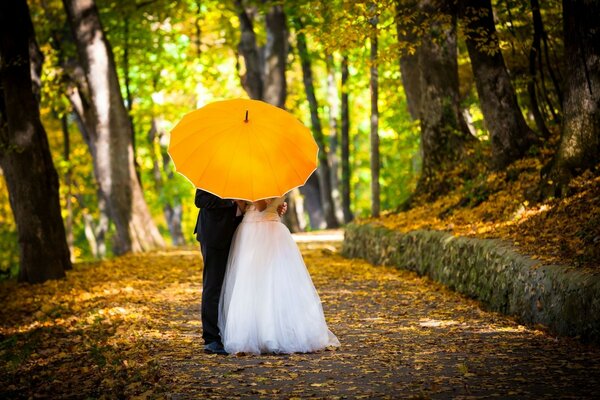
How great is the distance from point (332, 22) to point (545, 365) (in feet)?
25.7

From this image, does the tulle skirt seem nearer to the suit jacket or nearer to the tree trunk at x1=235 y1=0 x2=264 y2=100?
the suit jacket

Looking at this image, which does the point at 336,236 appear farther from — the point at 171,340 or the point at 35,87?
the point at 171,340

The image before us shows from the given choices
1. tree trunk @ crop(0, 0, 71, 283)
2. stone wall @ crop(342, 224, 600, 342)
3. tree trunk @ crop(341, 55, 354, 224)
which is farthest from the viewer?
tree trunk @ crop(341, 55, 354, 224)

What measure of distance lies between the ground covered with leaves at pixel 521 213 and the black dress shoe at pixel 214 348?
3.42 metres

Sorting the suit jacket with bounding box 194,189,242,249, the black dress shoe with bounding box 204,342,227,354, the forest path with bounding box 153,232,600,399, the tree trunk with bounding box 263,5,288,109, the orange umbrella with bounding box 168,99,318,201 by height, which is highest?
the tree trunk with bounding box 263,5,288,109

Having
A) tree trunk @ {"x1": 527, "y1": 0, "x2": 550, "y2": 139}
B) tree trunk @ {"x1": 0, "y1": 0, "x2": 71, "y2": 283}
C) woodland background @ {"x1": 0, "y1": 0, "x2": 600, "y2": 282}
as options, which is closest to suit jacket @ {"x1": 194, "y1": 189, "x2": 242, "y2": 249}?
woodland background @ {"x1": 0, "y1": 0, "x2": 600, "y2": 282}

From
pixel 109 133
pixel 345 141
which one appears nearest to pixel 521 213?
pixel 109 133

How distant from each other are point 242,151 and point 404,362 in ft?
7.71

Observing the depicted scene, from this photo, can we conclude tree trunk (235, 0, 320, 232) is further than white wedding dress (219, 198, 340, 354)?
Yes

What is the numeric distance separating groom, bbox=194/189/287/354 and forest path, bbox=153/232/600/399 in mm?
264

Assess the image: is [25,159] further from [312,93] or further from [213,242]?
[312,93]

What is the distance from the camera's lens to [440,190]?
1708cm

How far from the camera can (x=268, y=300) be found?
793 cm

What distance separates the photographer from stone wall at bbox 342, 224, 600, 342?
757 centimetres
